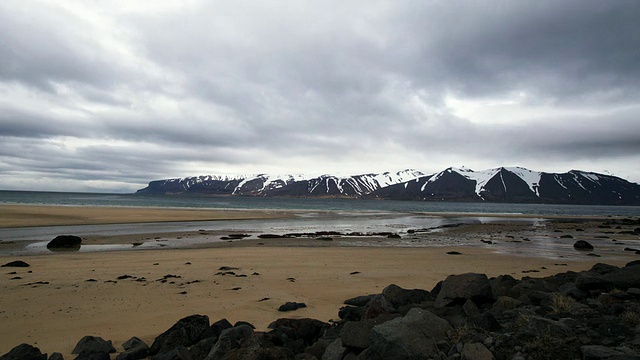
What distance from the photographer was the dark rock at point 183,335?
6445mm

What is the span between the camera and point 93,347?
21.1ft

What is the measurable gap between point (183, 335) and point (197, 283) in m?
6.03

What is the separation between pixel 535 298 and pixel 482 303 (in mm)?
1390

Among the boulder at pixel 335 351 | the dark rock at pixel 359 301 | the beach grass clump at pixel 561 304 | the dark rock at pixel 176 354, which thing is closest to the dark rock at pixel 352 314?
the dark rock at pixel 359 301

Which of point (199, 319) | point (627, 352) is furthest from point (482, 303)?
point (199, 319)

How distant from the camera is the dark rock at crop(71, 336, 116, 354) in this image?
639 cm

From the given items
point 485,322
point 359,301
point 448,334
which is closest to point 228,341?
point 448,334

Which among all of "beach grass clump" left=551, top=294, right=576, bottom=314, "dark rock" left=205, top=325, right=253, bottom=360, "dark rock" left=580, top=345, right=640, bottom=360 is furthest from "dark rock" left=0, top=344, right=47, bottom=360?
"beach grass clump" left=551, top=294, right=576, bottom=314

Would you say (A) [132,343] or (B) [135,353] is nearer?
(B) [135,353]

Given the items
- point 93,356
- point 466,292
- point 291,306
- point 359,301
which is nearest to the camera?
point 93,356

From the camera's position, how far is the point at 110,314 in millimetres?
9055

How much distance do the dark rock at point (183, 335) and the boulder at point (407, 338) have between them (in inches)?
140

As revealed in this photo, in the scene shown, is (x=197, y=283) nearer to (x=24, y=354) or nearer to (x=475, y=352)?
(x=24, y=354)

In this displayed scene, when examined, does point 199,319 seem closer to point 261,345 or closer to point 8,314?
point 261,345
